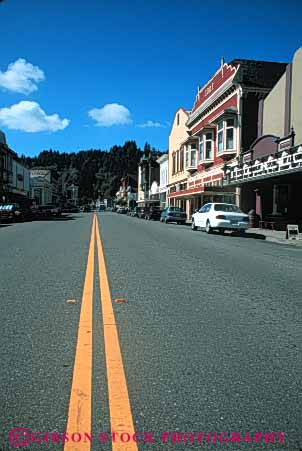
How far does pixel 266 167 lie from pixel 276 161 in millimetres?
1356

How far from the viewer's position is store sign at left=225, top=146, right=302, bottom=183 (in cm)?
1972

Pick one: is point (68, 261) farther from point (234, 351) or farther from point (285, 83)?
point (285, 83)

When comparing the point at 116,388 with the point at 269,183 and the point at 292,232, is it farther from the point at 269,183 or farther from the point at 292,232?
the point at 269,183

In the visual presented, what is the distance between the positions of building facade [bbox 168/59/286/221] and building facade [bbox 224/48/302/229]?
165cm

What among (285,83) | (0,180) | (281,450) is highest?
(285,83)

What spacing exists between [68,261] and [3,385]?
734cm

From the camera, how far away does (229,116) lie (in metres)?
33.6

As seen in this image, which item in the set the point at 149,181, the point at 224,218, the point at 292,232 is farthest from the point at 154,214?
the point at 149,181

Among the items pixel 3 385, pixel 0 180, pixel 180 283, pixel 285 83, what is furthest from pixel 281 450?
pixel 0 180

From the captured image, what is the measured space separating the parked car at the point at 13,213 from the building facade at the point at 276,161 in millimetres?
17012

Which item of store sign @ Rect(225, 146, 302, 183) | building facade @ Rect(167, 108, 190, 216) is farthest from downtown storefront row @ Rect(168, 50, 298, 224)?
building facade @ Rect(167, 108, 190, 216)

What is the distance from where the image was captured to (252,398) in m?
3.40

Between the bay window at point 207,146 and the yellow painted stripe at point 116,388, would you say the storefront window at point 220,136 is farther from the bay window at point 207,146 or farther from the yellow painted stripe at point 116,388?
the yellow painted stripe at point 116,388

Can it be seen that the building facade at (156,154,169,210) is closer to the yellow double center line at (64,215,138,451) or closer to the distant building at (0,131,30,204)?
the distant building at (0,131,30,204)
